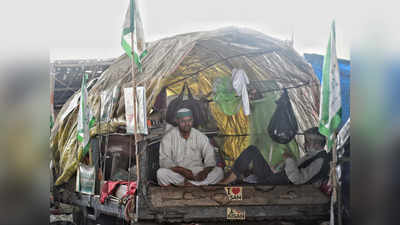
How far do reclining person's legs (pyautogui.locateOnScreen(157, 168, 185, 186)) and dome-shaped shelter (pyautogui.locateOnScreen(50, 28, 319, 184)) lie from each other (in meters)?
0.81

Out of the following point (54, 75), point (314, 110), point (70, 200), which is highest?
point (54, 75)

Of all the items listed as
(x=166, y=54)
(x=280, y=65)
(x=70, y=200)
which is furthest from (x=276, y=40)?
(x=70, y=200)

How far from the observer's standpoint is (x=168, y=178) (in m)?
6.06

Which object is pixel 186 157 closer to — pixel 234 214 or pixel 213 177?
pixel 213 177

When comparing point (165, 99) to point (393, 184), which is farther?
point (165, 99)

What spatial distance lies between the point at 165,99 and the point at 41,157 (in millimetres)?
4055

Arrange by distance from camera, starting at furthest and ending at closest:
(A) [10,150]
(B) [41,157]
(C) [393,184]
A: (C) [393,184] < (B) [41,157] < (A) [10,150]

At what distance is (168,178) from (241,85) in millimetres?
1521

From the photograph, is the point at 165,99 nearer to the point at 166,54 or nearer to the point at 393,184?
the point at 166,54

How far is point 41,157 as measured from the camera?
2387 millimetres

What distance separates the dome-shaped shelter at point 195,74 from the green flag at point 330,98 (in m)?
1.14

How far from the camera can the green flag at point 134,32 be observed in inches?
214

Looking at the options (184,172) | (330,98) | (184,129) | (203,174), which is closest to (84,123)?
(184,129)

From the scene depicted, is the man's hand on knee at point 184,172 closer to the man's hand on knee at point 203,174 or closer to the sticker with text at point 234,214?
the man's hand on knee at point 203,174
